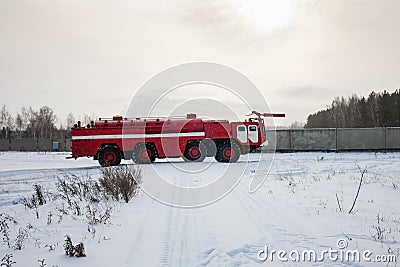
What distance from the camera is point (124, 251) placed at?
477 cm

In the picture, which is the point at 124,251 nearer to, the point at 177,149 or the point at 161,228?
the point at 161,228

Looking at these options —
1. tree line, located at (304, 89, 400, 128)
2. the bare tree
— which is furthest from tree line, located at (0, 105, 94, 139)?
tree line, located at (304, 89, 400, 128)

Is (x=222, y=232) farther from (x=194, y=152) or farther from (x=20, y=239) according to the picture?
(x=194, y=152)

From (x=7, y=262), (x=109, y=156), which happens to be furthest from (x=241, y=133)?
(x=7, y=262)

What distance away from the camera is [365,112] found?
68.6 metres

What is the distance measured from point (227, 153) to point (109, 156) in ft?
22.0

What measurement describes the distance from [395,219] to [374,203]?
1565mm

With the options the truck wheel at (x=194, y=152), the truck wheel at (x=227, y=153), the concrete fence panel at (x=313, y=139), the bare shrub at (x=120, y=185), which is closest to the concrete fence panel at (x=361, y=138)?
the concrete fence panel at (x=313, y=139)

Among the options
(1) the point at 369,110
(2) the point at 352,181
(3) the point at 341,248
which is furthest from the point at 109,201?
(1) the point at 369,110

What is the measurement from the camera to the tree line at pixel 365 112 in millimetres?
61094

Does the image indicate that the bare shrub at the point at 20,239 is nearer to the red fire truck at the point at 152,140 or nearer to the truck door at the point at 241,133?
the red fire truck at the point at 152,140

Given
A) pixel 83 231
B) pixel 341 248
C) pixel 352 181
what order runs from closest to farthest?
pixel 341 248 < pixel 83 231 < pixel 352 181

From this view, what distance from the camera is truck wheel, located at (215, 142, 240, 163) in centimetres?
2017

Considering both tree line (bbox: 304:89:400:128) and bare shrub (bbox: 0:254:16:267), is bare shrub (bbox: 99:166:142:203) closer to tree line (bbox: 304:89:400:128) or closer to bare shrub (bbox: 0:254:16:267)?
bare shrub (bbox: 0:254:16:267)
